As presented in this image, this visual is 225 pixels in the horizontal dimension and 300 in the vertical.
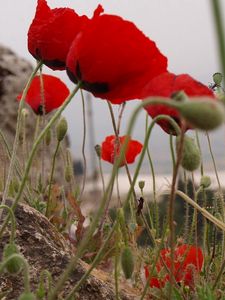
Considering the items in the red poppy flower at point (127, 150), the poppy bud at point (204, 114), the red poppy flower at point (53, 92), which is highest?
the red poppy flower at point (53, 92)

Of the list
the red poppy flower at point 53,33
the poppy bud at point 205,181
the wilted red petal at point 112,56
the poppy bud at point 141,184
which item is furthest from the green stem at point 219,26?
the poppy bud at point 141,184

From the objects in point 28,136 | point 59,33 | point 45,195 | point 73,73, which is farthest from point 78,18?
point 28,136

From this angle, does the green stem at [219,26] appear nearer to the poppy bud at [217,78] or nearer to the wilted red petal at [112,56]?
the wilted red petal at [112,56]

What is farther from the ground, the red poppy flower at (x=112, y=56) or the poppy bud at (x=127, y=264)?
the red poppy flower at (x=112, y=56)

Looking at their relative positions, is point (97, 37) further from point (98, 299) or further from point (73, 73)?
point (98, 299)

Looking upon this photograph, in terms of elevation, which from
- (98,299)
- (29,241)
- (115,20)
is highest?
(115,20)

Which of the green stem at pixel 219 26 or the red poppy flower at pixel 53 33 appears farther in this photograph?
the red poppy flower at pixel 53 33

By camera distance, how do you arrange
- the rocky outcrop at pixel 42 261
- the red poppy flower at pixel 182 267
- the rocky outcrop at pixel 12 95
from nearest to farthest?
the rocky outcrop at pixel 42 261 → the red poppy flower at pixel 182 267 → the rocky outcrop at pixel 12 95

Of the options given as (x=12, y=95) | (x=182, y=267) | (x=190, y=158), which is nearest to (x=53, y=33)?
(x=190, y=158)
